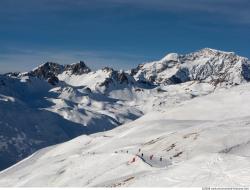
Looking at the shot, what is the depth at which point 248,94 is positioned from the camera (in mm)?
147375

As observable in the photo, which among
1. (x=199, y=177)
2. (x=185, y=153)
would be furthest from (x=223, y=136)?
(x=199, y=177)

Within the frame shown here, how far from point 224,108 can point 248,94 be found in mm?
10044

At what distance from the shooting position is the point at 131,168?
61219 millimetres

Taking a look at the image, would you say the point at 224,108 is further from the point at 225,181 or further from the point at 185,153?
the point at 225,181

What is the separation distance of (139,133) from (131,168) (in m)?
47.6

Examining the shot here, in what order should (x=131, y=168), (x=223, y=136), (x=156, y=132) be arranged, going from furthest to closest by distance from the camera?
1. (x=156, y=132)
2. (x=223, y=136)
3. (x=131, y=168)

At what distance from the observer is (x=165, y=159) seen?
6819 centimetres

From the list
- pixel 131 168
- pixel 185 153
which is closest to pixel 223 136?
pixel 185 153

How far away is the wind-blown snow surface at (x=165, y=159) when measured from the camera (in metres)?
42.6

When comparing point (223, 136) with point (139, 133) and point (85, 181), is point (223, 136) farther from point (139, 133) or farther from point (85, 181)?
point (139, 133)

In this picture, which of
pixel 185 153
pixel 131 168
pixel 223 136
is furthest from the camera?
pixel 223 136

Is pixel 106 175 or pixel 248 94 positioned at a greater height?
pixel 248 94

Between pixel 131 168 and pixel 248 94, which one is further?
pixel 248 94

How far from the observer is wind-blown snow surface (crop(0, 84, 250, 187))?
140ft
